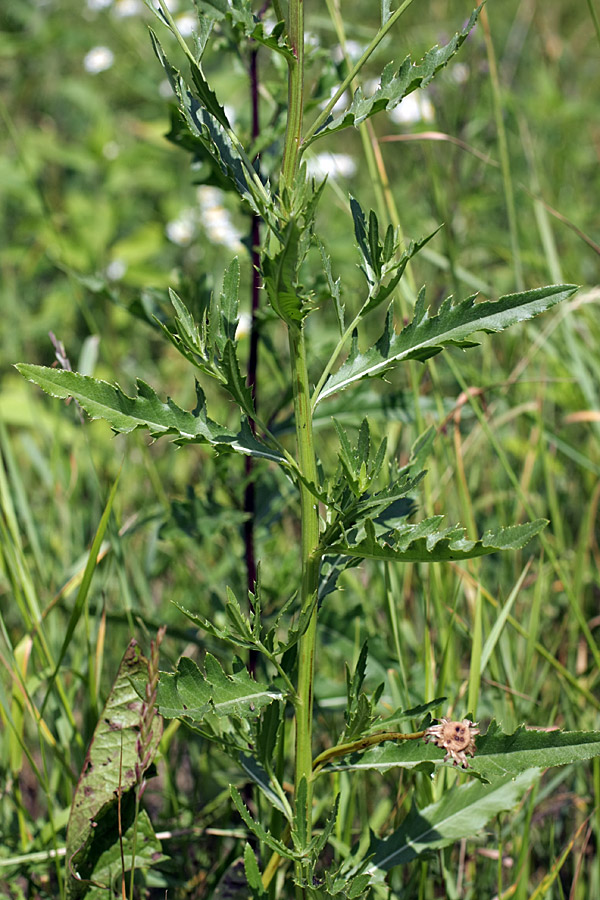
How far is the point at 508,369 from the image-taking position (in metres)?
2.34

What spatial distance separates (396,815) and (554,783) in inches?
12.9

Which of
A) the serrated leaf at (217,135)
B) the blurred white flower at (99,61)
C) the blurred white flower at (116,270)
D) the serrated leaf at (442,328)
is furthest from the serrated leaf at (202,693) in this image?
the blurred white flower at (99,61)

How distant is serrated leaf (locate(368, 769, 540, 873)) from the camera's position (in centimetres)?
112

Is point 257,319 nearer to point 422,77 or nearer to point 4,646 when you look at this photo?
point 422,77

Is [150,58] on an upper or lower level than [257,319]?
upper

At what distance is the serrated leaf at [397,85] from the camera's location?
→ 91 centimetres

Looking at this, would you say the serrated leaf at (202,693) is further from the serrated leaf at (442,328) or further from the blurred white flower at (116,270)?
the blurred white flower at (116,270)

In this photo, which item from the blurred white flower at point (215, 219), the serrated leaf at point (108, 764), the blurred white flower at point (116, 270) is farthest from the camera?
the blurred white flower at point (116, 270)

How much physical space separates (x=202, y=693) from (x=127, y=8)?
15.0 feet

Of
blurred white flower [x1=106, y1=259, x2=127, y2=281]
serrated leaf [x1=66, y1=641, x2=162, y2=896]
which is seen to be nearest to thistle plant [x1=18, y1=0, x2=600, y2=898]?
serrated leaf [x1=66, y1=641, x2=162, y2=896]

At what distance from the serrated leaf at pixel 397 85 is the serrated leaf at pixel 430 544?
17.4 inches

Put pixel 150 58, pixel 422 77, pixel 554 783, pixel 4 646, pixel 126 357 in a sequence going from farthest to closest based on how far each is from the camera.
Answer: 1. pixel 150 58
2. pixel 126 357
3. pixel 4 646
4. pixel 554 783
5. pixel 422 77

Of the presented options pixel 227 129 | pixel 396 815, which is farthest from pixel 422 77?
pixel 396 815

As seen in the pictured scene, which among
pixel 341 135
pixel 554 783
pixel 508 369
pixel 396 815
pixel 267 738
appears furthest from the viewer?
pixel 341 135
